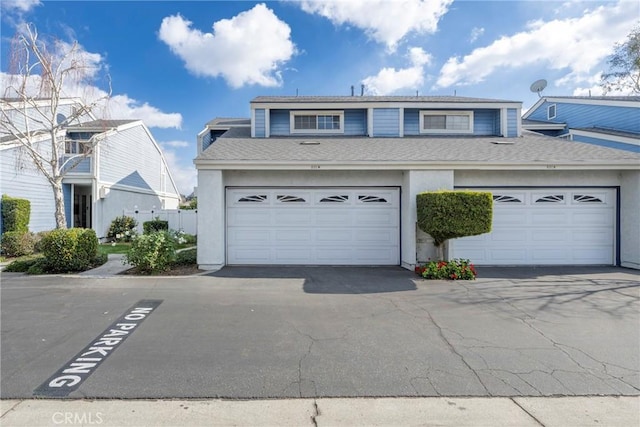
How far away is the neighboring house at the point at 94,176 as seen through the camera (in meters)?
12.6

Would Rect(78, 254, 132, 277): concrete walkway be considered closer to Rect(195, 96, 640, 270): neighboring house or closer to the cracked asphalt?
the cracked asphalt

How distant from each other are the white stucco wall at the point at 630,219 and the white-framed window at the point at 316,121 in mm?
9387

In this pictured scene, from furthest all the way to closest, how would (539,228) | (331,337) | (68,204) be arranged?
1. (68,204)
2. (539,228)
3. (331,337)

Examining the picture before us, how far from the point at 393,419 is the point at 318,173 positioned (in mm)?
7461

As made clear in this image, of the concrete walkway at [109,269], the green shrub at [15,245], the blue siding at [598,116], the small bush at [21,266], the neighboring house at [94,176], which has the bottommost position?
the concrete walkway at [109,269]

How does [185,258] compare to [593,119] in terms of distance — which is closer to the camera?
[185,258]

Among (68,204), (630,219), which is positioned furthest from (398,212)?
(68,204)

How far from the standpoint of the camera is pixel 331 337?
4422mm

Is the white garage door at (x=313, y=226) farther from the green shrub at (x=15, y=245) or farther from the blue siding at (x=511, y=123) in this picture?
the green shrub at (x=15, y=245)

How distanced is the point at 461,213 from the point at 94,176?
15734 millimetres

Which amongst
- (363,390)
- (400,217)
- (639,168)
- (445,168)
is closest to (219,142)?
(400,217)

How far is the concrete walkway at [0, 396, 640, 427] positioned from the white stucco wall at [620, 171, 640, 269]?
28.3 ft

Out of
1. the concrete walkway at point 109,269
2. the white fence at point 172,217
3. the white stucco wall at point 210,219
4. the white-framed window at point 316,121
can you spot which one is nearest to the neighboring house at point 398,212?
the white stucco wall at point 210,219

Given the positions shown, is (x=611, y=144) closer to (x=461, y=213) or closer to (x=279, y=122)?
(x=461, y=213)
